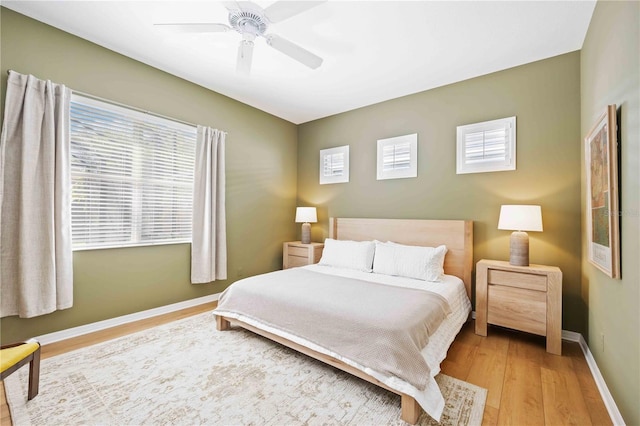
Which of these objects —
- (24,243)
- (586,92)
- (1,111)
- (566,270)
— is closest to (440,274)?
(566,270)

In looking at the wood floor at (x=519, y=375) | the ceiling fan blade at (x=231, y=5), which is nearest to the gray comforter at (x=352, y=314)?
the wood floor at (x=519, y=375)

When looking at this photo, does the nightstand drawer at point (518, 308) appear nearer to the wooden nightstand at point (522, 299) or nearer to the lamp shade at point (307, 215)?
the wooden nightstand at point (522, 299)

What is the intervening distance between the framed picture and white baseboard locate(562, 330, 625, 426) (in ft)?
2.56

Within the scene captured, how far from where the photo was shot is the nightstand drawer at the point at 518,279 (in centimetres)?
246

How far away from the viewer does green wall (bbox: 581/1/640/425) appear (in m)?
1.37

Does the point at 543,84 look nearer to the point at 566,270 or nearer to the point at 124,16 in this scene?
the point at 566,270

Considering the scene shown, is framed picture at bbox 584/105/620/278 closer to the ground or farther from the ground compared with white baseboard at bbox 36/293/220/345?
farther from the ground

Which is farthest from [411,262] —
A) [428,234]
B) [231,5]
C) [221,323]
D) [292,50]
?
[231,5]

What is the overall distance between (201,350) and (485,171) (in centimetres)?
352

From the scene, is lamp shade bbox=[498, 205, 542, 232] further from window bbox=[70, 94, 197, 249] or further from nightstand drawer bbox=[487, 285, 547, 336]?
window bbox=[70, 94, 197, 249]

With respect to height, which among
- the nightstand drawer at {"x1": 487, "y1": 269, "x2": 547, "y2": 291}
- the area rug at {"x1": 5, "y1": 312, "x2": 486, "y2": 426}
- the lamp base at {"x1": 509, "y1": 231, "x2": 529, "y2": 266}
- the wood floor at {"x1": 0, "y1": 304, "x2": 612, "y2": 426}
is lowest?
the area rug at {"x1": 5, "y1": 312, "x2": 486, "y2": 426}

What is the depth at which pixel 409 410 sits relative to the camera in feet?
5.20

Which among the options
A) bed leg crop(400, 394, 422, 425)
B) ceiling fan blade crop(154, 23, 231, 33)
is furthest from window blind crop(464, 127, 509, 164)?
ceiling fan blade crop(154, 23, 231, 33)

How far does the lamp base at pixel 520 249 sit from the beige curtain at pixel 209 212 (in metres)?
3.41
